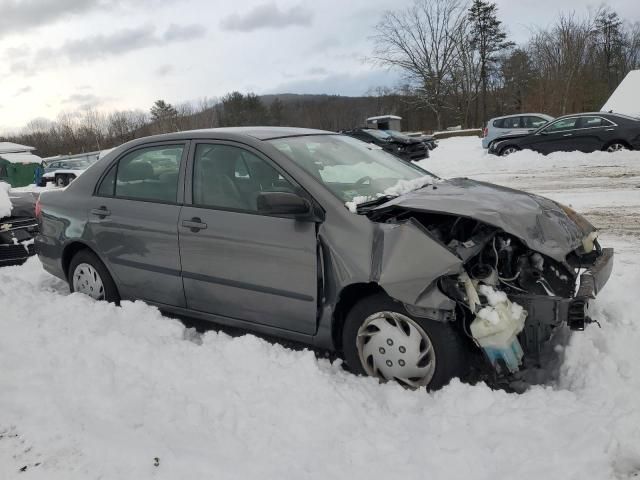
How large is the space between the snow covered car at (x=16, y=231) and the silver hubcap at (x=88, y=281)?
1.85 metres

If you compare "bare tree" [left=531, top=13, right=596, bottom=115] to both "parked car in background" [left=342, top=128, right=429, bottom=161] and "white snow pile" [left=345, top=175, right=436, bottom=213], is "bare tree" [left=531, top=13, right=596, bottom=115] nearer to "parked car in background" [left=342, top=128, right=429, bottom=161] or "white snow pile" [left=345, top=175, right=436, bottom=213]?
"parked car in background" [left=342, top=128, right=429, bottom=161]

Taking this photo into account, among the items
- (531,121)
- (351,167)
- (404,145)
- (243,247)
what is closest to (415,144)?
(404,145)

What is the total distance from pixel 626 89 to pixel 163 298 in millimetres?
37163

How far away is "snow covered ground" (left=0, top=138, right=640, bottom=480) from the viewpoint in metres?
2.35

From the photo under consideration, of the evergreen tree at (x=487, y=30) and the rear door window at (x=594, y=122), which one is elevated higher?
the evergreen tree at (x=487, y=30)

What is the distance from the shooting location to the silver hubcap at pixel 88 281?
4379 millimetres

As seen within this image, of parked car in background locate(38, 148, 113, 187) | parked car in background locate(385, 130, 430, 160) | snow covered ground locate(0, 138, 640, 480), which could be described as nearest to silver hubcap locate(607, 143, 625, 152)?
parked car in background locate(385, 130, 430, 160)

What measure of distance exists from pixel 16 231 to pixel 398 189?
468 centimetres

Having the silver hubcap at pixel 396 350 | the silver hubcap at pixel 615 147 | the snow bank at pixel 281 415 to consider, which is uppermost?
the silver hubcap at pixel 615 147

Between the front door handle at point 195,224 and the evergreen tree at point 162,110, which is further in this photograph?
the evergreen tree at point 162,110

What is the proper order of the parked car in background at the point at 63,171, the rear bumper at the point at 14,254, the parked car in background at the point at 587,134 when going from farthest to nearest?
the parked car in background at the point at 63,171 → the parked car in background at the point at 587,134 → the rear bumper at the point at 14,254

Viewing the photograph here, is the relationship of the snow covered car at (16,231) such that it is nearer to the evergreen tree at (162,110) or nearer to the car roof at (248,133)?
the car roof at (248,133)

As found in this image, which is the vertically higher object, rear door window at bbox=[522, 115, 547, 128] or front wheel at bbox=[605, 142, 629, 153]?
rear door window at bbox=[522, 115, 547, 128]

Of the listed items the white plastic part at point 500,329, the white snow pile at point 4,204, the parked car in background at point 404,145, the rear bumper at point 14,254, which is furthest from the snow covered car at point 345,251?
the parked car in background at point 404,145
